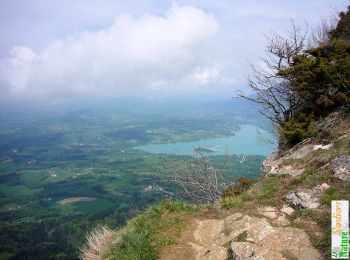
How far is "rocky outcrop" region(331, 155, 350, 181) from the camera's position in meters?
9.09

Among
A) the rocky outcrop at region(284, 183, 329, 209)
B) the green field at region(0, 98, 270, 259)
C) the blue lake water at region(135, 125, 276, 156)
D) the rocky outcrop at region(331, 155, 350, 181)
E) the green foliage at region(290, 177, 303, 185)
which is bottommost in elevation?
the green field at region(0, 98, 270, 259)

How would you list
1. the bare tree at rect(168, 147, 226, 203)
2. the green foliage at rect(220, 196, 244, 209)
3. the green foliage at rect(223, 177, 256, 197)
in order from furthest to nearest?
the bare tree at rect(168, 147, 226, 203) → the green foliage at rect(223, 177, 256, 197) → the green foliage at rect(220, 196, 244, 209)

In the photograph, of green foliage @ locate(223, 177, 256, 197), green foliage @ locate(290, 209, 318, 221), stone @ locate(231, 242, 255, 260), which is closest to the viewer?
stone @ locate(231, 242, 255, 260)

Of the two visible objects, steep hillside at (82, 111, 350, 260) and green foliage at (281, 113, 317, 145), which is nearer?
steep hillside at (82, 111, 350, 260)

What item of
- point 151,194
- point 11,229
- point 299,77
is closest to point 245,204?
point 299,77

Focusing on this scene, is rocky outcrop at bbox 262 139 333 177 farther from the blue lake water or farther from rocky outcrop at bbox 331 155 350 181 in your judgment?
the blue lake water

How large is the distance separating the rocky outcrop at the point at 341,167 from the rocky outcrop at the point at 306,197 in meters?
0.48

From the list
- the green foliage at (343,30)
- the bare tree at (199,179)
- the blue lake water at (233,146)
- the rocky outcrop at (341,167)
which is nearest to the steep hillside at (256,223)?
the rocky outcrop at (341,167)

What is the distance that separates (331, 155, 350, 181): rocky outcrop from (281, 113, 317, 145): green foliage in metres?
4.65

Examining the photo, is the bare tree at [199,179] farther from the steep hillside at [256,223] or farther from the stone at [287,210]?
the stone at [287,210]

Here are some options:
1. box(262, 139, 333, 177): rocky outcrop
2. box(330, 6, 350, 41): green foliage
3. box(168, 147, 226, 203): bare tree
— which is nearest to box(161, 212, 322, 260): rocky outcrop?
box(168, 147, 226, 203): bare tree

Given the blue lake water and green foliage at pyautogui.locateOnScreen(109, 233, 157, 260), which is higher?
green foliage at pyautogui.locateOnScreen(109, 233, 157, 260)

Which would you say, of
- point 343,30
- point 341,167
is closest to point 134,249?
point 341,167

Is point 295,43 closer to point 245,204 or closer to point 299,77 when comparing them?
point 299,77
